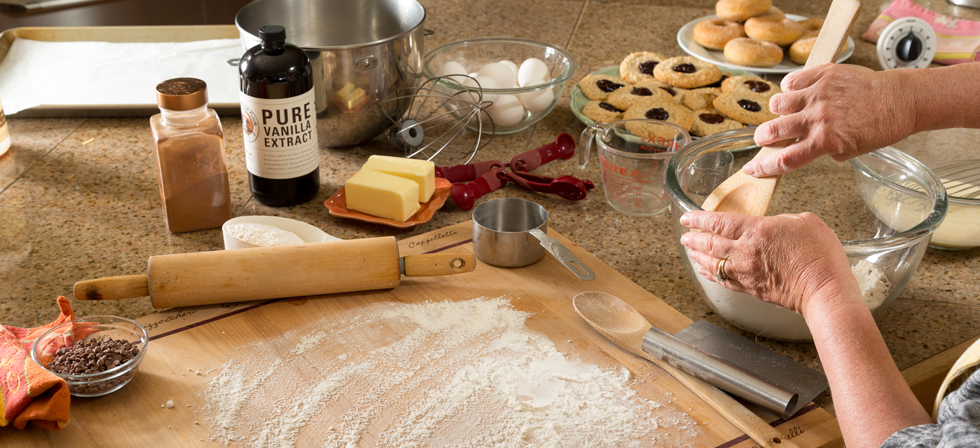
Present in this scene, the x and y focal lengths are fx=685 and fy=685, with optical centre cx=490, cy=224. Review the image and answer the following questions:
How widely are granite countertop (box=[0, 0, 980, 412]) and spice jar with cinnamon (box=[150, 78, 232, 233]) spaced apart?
4cm

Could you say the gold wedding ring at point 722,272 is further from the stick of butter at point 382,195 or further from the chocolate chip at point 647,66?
the chocolate chip at point 647,66

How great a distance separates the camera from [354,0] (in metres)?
1.44

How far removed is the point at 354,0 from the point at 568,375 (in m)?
0.96

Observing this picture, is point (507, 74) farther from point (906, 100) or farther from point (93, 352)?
point (93, 352)

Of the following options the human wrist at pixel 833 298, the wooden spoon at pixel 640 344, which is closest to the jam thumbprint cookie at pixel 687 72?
the wooden spoon at pixel 640 344

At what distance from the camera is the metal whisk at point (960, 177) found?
115 centimetres

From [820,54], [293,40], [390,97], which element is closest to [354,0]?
[293,40]

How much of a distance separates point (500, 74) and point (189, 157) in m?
0.68

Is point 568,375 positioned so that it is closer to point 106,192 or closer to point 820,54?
point 820,54

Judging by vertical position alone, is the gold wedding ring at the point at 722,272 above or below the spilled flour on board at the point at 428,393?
above

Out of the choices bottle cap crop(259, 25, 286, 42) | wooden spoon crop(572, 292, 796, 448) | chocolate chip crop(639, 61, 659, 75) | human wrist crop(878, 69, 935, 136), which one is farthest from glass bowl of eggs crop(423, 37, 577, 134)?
human wrist crop(878, 69, 935, 136)

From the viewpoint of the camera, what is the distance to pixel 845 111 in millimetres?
841

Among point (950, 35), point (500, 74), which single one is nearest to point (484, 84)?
point (500, 74)

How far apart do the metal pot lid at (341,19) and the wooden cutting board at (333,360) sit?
0.54 m
